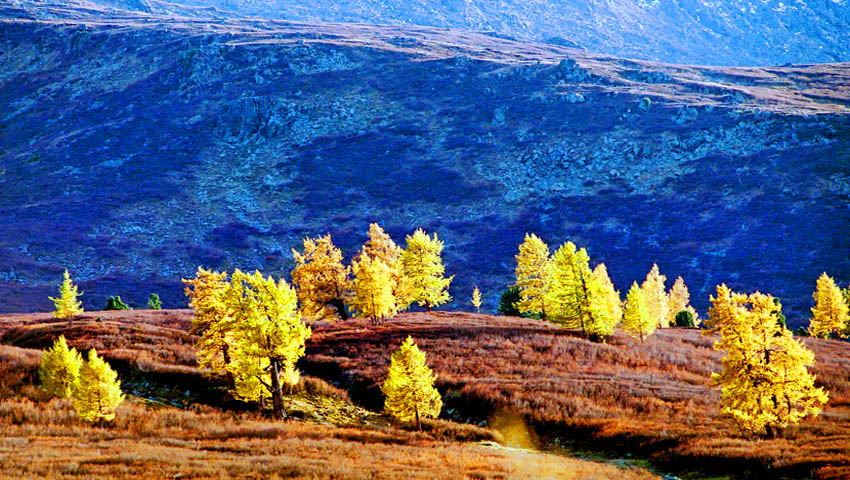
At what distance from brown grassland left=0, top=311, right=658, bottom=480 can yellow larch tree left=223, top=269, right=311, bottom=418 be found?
180 centimetres

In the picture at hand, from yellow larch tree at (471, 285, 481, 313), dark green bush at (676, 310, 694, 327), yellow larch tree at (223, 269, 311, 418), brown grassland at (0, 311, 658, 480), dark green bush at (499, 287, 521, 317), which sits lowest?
brown grassland at (0, 311, 658, 480)

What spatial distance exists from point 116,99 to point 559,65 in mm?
144146

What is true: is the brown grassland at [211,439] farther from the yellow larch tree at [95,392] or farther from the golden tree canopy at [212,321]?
the golden tree canopy at [212,321]

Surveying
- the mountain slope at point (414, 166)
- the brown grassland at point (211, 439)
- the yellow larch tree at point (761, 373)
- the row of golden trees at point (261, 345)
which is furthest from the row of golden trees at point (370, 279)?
the mountain slope at point (414, 166)

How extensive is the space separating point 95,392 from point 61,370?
→ 4505 millimetres

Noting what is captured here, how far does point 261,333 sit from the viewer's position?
2541 centimetres

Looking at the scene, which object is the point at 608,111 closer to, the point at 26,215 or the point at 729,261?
the point at 729,261

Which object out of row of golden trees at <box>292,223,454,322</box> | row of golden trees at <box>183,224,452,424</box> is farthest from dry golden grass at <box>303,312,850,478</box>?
row of golden trees at <box>183,224,452,424</box>

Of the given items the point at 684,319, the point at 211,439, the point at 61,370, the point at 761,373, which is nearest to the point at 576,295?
the point at 761,373

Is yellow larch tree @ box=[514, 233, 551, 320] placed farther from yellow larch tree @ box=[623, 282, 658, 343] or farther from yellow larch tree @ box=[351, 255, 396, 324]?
→ yellow larch tree @ box=[351, 255, 396, 324]

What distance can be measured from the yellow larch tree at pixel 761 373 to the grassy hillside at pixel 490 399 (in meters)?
1.08

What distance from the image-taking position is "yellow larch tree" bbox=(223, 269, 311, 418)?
25.4 meters

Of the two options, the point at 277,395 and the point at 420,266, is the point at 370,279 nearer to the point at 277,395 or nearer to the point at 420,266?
the point at 420,266

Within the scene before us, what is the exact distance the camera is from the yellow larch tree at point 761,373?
72.6ft
